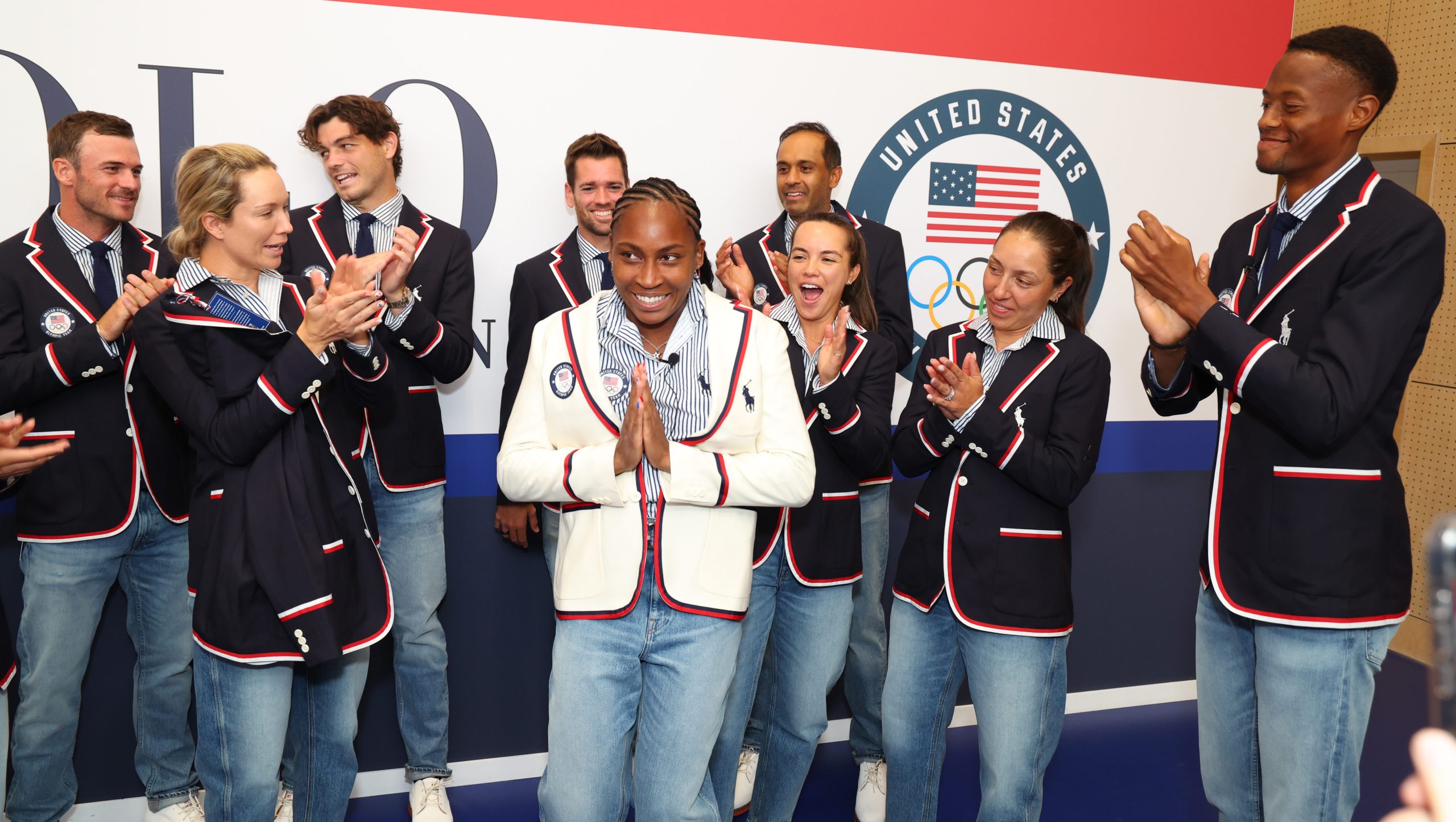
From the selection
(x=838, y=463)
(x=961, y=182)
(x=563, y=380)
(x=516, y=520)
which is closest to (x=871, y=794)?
(x=838, y=463)

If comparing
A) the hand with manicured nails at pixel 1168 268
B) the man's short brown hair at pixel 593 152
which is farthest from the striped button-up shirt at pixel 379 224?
the hand with manicured nails at pixel 1168 268

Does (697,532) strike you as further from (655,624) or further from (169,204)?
(169,204)

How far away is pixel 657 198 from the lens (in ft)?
6.97

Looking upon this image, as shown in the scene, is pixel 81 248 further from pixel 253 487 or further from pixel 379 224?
pixel 253 487

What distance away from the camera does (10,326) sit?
2.85 m

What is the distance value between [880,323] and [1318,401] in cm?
171

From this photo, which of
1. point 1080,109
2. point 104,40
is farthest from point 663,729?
point 1080,109

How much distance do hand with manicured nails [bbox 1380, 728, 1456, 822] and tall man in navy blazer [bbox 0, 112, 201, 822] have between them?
309cm

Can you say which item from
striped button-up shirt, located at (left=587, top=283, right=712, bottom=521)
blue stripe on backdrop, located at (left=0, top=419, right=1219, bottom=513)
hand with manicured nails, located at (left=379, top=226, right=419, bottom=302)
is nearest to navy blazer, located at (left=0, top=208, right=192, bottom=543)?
hand with manicured nails, located at (left=379, top=226, right=419, bottom=302)

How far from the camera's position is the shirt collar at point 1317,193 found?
7.13 feet

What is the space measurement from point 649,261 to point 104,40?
2.31m

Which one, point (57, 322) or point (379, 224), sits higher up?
point (379, 224)

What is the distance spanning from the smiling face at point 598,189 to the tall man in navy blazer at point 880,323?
41 cm

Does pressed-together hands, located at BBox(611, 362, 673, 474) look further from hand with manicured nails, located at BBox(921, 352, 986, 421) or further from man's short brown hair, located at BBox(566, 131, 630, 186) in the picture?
man's short brown hair, located at BBox(566, 131, 630, 186)
